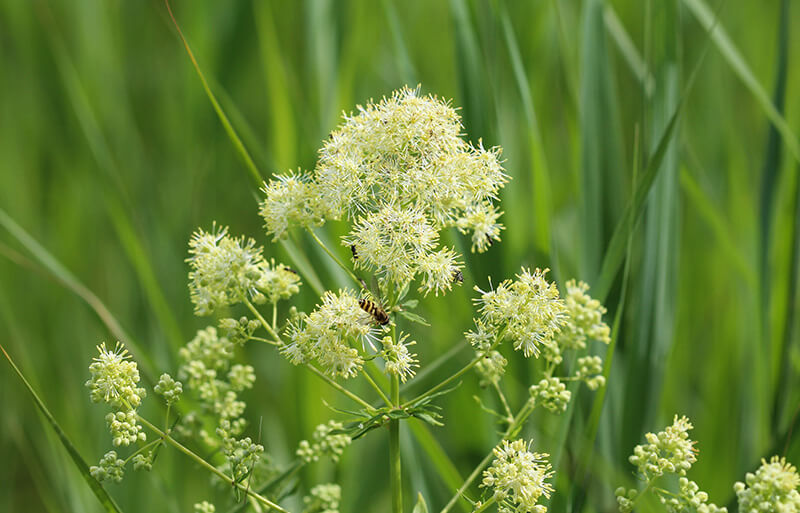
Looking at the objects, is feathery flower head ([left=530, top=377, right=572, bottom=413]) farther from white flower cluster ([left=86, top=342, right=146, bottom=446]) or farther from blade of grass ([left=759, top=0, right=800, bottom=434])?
blade of grass ([left=759, top=0, right=800, bottom=434])

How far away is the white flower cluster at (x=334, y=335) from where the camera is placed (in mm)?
1782

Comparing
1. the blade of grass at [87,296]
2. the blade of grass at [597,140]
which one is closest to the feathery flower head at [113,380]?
the blade of grass at [87,296]

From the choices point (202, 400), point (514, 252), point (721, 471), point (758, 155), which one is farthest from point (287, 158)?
point (758, 155)

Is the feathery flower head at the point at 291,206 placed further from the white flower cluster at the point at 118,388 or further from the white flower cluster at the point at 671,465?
the white flower cluster at the point at 671,465

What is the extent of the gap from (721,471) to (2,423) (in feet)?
11.5

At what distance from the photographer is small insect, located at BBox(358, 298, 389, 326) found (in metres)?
1.81

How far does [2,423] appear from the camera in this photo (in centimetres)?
394

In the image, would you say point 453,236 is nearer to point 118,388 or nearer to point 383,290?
point 383,290

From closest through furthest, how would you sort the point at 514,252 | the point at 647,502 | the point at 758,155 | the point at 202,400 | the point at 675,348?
the point at 647,502, the point at 202,400, the point at 514,252, the point at 675,348, the point at 758,155

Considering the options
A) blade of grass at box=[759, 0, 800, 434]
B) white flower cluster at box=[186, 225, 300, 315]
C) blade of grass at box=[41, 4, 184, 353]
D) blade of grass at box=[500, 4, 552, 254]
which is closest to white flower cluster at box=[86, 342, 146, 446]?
white flower cluster at box=[186, 225, 300, 315]

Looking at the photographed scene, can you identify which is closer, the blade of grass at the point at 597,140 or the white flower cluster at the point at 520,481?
the white flower cluster at the point at 520,481

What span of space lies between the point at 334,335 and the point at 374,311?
0.11m

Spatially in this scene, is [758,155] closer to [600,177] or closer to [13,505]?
[600,177]

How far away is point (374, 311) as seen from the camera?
1817 mm
